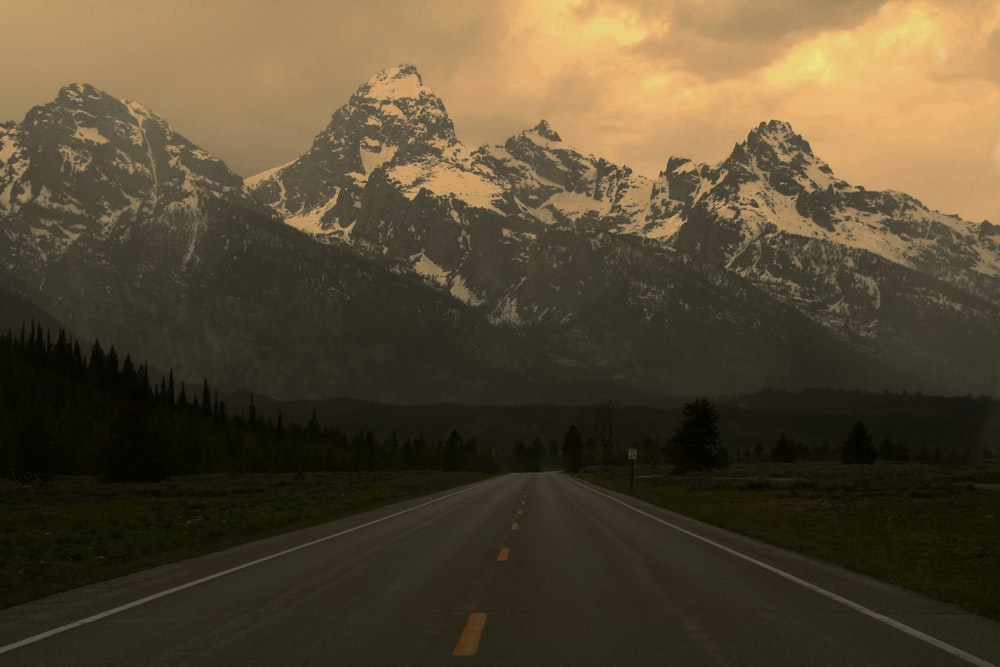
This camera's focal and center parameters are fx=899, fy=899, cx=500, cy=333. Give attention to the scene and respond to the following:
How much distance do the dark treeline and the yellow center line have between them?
81602 mm

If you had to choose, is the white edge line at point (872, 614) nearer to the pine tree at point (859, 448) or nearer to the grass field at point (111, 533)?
the grass field at point (111, 533)

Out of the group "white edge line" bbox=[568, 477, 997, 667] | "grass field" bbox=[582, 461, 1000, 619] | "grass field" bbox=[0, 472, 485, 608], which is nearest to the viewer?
"white edge line" bbox=[568, 477, 997, 667]

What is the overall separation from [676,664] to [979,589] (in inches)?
333

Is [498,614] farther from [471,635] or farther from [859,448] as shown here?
[859,448]

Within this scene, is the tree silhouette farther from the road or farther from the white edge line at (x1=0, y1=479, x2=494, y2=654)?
the road

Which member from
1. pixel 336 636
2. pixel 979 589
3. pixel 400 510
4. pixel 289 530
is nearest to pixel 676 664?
pixel 336 636

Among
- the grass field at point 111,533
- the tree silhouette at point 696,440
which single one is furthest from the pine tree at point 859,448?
the grass field at point 111,533

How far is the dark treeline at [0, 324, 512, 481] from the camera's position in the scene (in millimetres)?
86438

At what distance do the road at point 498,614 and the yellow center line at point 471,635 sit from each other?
36 mm

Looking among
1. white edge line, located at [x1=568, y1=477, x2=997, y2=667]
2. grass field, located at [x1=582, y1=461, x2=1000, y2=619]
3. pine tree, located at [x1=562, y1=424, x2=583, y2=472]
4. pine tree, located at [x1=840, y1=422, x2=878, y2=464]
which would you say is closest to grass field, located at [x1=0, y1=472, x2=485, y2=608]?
white edge line, located at [x1=568, y1=477, x2=997, y2=667]

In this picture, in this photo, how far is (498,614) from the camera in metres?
12.6

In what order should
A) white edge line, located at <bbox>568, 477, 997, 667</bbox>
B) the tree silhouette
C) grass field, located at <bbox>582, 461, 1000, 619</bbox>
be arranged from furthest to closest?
the tree silhouette → grass field, located at <bbox>582, 461, 1000, 619</bbox> → white edge line, located at <bbox>568, 477, 997, 667</bbox>

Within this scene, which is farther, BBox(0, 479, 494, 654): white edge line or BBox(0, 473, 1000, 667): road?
BBox(0, 479, 494, 654): white edge line

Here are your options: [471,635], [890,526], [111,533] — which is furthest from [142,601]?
[890,526]
